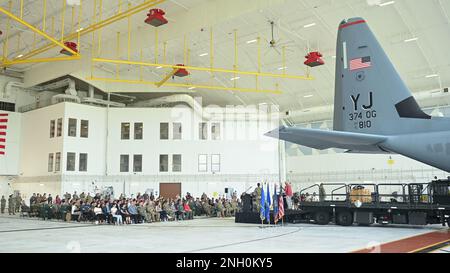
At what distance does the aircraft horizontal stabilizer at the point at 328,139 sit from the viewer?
695 cm

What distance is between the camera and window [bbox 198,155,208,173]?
34281 millimetres

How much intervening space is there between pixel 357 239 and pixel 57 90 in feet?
109

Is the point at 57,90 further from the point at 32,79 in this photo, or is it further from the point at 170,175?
the point at 170,175

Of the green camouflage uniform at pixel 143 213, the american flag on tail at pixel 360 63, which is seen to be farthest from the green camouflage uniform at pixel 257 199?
the american flag on tail at pixel 360 63

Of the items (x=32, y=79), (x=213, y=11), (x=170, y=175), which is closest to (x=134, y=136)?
(x=170, y=175)

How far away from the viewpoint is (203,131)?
115 feet

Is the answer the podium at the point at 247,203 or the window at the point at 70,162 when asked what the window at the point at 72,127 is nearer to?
the window at the point at 70,162

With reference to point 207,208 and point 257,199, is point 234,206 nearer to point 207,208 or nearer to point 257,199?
point 207,208

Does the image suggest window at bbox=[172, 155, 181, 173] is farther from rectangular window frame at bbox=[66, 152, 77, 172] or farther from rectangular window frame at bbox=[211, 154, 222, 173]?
rectangular window frame at bbox=[66, 152, 77, 172]

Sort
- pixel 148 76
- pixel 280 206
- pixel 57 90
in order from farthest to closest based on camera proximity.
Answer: pixel 57 90, pixel 148 76, pixel 280 206

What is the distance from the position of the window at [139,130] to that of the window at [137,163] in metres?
1.64

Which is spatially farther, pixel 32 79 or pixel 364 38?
pixel 32 79

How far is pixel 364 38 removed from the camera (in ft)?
27.6

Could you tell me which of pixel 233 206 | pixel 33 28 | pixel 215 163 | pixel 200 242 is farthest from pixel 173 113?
pixel 200 242
